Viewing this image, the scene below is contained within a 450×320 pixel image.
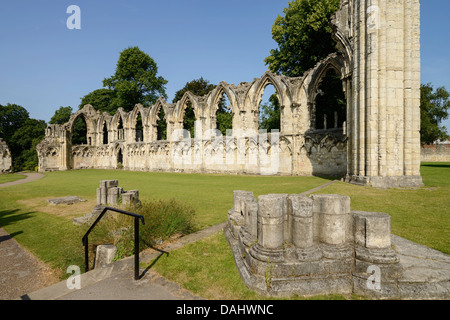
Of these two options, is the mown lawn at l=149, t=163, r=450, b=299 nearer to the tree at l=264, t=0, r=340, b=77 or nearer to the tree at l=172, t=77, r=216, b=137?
the tree at l=264, t=0, r=340, b=77

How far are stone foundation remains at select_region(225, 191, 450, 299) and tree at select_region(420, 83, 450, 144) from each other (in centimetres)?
3268

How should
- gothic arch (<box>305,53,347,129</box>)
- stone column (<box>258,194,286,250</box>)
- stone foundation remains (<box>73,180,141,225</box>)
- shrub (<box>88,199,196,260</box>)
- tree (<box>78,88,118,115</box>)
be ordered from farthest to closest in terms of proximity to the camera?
tree (<box>78,88,118,115</box>) → gothic arch (<box>305,53,347,129</box>) → stone foundation remains (<box>73,180,141,225</box>) → shrub (<box>88,199,196,260</box>) → stone column (<box>258,194,286,250</box>)

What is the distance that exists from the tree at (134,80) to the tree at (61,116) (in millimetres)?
11008

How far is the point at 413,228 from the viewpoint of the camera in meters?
4.73

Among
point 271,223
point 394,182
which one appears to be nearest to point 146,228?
point 271,223

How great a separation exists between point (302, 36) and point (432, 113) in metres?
22.3

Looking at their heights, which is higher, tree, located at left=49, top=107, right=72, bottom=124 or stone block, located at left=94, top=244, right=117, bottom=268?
tree, located at left=49, top=107, right=72, bottom=124

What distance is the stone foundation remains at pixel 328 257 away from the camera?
2703mm

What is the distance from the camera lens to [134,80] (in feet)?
113

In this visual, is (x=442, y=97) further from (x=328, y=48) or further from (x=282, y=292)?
(x=282, y=292)

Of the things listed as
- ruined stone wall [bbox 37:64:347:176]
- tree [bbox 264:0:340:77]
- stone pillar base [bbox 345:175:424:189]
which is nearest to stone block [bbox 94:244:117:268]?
stone pillar base [bbox 345:175:424:189]

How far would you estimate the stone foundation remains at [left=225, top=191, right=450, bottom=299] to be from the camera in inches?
106
